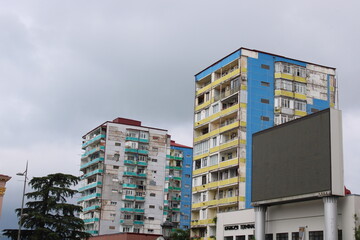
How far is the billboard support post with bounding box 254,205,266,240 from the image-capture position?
1975 inches

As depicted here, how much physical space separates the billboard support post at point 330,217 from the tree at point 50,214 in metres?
29.0

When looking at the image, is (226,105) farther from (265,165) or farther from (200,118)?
(265,165)

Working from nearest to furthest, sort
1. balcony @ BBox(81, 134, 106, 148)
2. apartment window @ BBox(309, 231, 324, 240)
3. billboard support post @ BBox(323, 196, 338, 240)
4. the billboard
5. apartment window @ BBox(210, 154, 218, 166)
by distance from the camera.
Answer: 1. billboard support post @ BBox(323, 196, 338, 240)
2. the billboard
3. apartment window @ BBox(309, 231, 324, 240)
4. apartment window @ BBox(210, 154, 218, 166)
5. balcony @ BBox(81, 134, 106, 148)

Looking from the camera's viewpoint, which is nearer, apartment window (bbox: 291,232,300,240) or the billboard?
the billboard

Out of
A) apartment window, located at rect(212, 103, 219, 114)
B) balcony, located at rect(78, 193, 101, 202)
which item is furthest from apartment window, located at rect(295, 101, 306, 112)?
balcony, located at rect(78, 193, 101, 202)

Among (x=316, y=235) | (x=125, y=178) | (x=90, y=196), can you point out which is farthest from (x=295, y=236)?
(x=90, y=196)

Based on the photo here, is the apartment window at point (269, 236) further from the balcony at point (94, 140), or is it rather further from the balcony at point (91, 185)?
the balcony at point (94, 140)

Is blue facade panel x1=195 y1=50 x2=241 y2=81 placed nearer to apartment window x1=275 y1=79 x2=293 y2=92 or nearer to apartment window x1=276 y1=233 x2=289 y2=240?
apartment window x1=275 y1=79 x2=293 y2=92

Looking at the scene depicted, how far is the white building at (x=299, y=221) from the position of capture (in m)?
42.3

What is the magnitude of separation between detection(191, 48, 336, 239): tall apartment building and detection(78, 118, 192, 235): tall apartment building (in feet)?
117

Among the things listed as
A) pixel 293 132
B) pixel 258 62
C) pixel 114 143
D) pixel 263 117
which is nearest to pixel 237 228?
pixel 293 132

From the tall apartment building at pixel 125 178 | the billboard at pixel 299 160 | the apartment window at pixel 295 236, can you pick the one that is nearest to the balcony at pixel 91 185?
the tall apartment building at pixel 125 178

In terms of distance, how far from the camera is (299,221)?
154 feet

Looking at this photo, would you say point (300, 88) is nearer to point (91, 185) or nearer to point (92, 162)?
point (92, 162)
